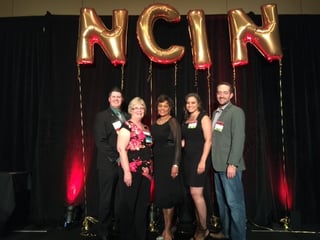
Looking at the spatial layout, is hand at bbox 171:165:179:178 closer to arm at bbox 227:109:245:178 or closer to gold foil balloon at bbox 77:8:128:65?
arm at bbox 227:109:245:178

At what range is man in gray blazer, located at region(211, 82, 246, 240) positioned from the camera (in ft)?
7.89

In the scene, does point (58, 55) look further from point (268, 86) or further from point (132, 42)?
point (268, 86)

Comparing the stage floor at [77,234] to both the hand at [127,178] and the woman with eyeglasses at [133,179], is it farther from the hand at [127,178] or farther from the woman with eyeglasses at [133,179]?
the hand at [127,178]

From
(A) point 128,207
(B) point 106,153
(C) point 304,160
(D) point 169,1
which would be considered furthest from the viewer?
(D) point 169,1

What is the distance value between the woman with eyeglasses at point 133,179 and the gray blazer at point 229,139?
60cm

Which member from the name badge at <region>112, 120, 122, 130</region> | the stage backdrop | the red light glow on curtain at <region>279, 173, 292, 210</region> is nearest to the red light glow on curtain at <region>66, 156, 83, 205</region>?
the stage backdrop

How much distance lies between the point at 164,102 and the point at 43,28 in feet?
6.34

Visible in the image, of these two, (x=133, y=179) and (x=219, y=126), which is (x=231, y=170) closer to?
(x=219, y=126)

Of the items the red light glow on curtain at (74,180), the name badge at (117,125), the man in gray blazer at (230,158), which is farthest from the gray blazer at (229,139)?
the red light glow on curtain at (74,180)

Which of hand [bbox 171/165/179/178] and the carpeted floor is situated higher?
hand [bbox 171/165/179/178]

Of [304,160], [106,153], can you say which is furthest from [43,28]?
[304,160]

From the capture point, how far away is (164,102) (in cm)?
262

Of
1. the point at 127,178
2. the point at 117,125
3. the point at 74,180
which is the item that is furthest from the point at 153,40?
the point at 74,180

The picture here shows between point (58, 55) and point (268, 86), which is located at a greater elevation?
point (58, 55)
